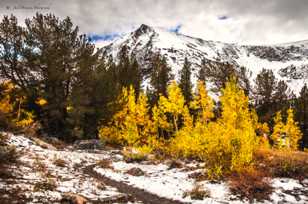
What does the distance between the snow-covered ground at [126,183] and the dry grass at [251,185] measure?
249 millimetres

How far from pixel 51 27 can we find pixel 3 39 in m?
4.42

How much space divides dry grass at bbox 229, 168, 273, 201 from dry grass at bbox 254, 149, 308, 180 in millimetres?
759

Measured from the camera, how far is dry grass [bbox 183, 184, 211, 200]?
11.6 meters

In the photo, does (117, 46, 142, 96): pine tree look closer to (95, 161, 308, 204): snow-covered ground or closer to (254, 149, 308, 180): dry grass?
(95, 161, 308, 204): snow-covered ground

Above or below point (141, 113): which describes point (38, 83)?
above

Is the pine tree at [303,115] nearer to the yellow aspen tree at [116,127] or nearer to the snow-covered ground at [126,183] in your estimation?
the yellow aspen tree at [116,127]

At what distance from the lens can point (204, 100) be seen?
3572 centimetres

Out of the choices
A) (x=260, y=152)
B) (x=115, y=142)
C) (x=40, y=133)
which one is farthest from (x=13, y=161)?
(x=115, y=142)

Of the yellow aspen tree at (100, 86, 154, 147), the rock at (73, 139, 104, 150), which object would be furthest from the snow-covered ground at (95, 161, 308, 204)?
the yellow aspen tree at (100, 86, 154, 147)

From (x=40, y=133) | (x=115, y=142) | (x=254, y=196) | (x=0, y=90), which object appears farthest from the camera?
(x=115, y=142)

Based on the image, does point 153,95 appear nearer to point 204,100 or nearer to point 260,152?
point 204,100

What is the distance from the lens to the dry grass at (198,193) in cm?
1163

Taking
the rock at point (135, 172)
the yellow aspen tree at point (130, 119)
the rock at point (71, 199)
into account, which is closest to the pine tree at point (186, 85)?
the yellow aspen tree at point (130, 119)

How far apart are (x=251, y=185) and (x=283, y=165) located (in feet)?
8.12
